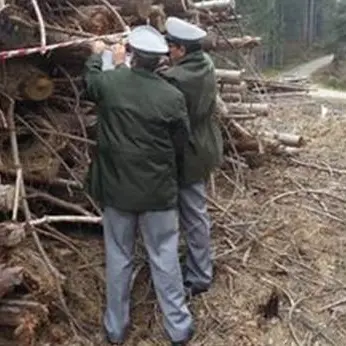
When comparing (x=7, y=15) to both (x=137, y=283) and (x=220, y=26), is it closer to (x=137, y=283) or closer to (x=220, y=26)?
(x=137, y=283)

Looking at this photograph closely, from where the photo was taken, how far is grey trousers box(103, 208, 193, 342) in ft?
14.7

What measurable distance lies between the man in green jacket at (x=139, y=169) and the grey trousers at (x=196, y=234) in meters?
0.42

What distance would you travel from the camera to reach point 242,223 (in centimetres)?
601

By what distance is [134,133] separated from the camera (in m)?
4.32

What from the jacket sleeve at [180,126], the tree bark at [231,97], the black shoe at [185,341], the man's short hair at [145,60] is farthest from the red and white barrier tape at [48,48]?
the tree bark at [231,97]

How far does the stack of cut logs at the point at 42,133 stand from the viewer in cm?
445

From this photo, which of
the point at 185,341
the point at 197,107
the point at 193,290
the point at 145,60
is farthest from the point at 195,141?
the point at 185,341

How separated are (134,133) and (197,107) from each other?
2.12 ft

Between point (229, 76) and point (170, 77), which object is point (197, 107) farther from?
point (229, 76)

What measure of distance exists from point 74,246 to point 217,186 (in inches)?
87.6

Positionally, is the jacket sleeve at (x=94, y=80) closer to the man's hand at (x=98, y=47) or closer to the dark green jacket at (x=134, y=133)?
the dark green jacket at (x=134, y=133)

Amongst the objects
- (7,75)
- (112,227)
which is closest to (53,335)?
(112,227)

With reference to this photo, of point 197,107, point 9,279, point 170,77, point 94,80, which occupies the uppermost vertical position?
point 94,80

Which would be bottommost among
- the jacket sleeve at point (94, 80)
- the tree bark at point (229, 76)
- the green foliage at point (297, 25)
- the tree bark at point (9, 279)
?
the green foliage at point (297, 25)
